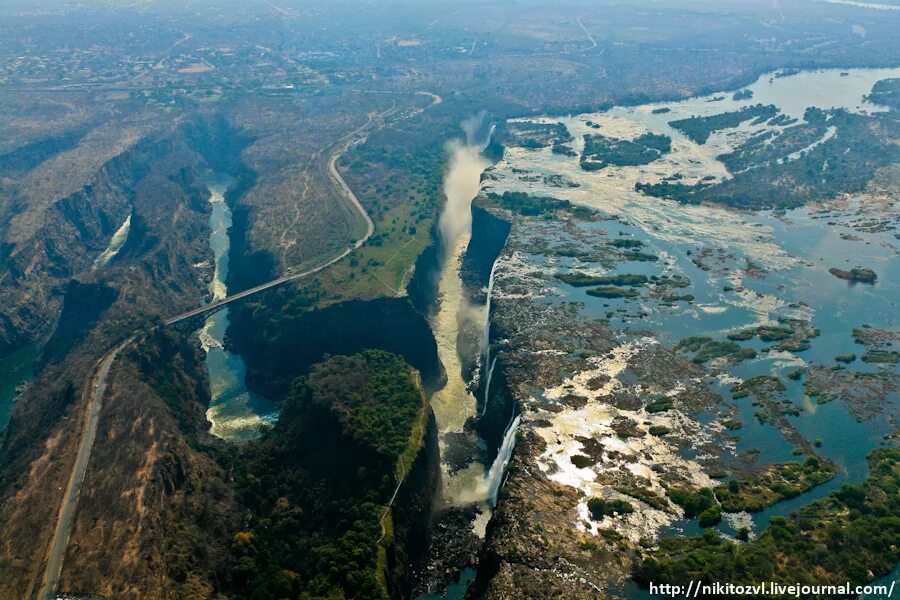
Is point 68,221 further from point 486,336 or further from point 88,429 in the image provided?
point 486,336

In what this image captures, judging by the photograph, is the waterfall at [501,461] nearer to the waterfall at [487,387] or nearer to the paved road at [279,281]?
the waterfall at [487,387]

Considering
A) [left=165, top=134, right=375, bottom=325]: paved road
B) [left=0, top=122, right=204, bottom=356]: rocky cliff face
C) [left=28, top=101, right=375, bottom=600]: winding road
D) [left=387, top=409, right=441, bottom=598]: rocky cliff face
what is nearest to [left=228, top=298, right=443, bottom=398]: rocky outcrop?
[left=165, top=134, right=375, bottom=325]: paved road

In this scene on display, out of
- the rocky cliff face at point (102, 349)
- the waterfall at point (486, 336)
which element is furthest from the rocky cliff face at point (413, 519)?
the rocky cliff face at point (102, 349)

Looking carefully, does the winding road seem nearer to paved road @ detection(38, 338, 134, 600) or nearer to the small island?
paved road @ detection(38, 338, 134, 600)

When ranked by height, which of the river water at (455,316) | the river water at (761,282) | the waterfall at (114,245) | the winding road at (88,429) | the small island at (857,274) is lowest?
the waterfall at (114,245)

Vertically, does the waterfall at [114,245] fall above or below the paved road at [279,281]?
below

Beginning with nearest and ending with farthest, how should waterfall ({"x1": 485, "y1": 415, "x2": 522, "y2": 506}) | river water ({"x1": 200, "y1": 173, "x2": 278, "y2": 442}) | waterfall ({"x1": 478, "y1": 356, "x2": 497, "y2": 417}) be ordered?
waterfall ({"x1": 485, "y1": 415, "x2": 522, "y2": 506}) → waterfall ({"x1": 478, "y1": 356, "x2": 497, "y2": 417}) → river water ({"x1": 200, "y1": 173, "x2": 278, "y2": 442})

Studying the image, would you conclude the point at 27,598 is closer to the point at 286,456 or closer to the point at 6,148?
the point at 286,456
